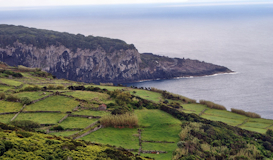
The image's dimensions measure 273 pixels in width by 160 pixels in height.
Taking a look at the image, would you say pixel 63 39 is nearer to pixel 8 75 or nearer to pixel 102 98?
pixel 8 75

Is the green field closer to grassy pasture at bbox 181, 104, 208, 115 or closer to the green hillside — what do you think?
the green hillside

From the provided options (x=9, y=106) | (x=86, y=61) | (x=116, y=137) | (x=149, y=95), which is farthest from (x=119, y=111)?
(x=86, y=61)

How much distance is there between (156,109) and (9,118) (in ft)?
114

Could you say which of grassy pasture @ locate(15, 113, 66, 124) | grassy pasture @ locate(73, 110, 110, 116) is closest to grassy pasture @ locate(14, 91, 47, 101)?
grassy pasture @ locate(15, 113, 66, 124)

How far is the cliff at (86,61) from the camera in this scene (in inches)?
6073

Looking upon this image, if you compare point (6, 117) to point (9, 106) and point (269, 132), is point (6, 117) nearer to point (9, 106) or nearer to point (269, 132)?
point (9, 106)

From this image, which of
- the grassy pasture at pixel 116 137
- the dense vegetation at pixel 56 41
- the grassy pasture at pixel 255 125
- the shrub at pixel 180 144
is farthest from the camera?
the dense vegetation at pixel 56 41

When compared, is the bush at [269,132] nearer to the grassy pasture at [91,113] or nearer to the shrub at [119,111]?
the shrub at [119,111]

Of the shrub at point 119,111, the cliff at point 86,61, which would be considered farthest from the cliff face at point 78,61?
the shrub at point 119,111

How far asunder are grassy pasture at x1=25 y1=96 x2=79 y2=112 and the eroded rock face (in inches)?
3506

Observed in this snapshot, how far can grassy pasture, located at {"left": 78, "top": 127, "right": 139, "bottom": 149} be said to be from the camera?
48.0m

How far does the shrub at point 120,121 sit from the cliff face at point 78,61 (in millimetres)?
97216

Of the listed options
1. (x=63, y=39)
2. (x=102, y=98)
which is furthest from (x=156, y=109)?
(x=63, y=39)

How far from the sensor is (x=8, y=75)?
86.1 metres
